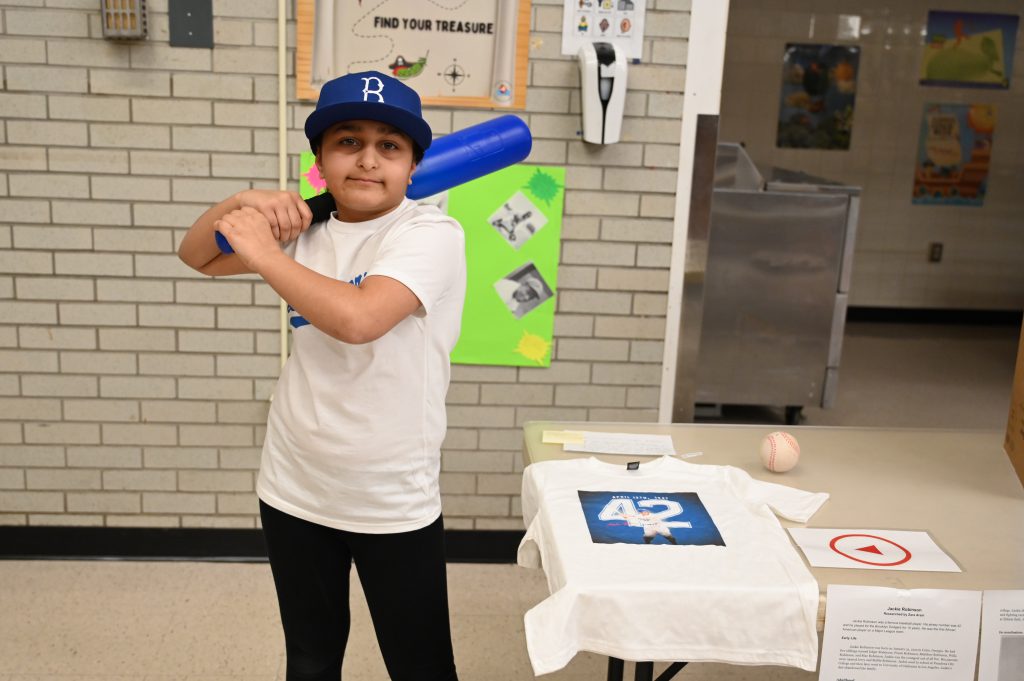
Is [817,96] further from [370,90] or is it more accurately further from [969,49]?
[370,90]

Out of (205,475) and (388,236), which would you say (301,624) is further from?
(205,475)

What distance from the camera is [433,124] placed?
10.7 feet

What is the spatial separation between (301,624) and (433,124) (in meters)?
1.77

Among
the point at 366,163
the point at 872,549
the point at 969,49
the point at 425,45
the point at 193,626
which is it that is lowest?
the point at 193,626

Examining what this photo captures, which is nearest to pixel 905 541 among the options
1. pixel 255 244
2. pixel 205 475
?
pixel 255 244

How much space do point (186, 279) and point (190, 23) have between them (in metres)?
0.80

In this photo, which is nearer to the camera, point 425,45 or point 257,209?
point 257,209

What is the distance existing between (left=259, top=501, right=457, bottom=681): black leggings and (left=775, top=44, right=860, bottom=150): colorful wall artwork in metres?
6.63

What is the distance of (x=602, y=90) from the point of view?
3137 millimetres

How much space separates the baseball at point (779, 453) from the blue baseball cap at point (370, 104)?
987 millimetres

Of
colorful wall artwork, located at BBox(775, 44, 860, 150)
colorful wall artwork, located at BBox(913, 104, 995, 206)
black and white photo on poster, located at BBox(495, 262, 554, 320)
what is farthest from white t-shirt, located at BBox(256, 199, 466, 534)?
colorful wall artwork, located at BBox(913, 104, 995, 206)

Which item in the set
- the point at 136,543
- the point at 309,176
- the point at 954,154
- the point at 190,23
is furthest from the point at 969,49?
the point at 136,543

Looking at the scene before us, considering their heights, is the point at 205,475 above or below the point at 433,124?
below

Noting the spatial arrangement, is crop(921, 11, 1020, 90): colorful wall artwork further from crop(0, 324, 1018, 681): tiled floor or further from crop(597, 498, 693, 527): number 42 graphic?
crop(597, 498, 693, 527): number 42 graphic
